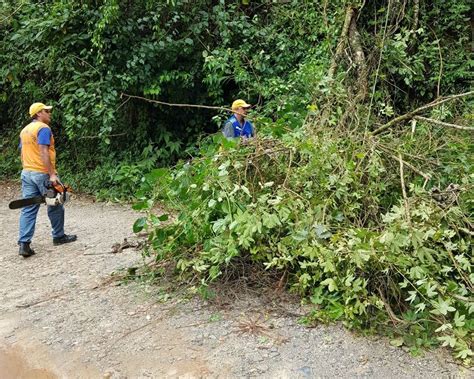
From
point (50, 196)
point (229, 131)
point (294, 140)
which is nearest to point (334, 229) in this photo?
point (294, 140)

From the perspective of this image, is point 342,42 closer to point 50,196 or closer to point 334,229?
point 334,229

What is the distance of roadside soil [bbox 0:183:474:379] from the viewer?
2.91m

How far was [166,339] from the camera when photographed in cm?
328

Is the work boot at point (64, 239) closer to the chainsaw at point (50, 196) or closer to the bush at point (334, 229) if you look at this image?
the chainsaw at point (50, 196)

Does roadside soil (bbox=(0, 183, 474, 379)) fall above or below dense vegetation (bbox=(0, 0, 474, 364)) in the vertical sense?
below

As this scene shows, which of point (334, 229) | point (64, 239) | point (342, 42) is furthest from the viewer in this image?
point (342, 42)

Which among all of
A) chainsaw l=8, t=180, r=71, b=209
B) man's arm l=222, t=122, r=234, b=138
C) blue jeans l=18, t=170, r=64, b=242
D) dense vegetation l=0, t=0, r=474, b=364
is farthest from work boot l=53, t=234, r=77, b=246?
man's arm l=222, t=122, r=234, b=138

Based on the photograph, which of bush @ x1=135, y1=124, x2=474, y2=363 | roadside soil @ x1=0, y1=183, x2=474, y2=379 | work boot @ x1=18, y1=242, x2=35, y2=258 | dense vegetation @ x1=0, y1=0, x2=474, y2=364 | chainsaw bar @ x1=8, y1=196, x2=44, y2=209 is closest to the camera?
roadside soil @ x1=0, y1=183, x2=474, y2=379

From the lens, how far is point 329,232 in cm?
335

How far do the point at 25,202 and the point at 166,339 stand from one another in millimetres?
2840

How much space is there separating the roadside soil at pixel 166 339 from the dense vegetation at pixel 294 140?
0.18 metres

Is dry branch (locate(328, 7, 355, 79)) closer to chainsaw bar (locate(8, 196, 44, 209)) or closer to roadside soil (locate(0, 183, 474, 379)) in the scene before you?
roadside soil (locate(0, 183, 474, 379))

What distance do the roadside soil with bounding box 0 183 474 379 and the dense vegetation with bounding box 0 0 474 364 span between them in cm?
18

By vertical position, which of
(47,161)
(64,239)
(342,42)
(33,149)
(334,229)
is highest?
(342,42)
